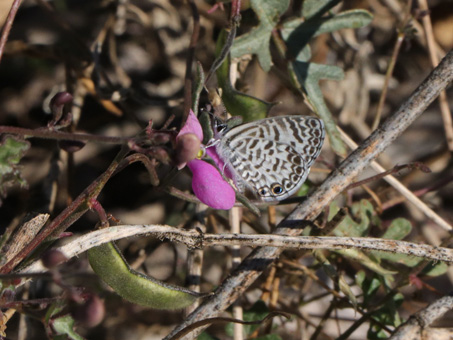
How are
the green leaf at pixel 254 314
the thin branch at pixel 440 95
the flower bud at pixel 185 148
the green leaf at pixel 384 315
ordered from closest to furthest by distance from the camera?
the flower bud at pixel 185 148 → the green leaf at pixel 384 315 → the green leaf at pixel 254 314 → the thin branch at pixel 440 95

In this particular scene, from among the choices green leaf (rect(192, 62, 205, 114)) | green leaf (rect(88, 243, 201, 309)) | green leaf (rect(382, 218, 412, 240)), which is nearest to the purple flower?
green leaf (rect(192, 62, 205, 114))

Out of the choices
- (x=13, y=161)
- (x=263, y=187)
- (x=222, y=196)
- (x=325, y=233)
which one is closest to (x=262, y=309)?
(x=325, y=233)

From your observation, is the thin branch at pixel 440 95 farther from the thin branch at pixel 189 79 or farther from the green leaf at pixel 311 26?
the thin branch at pixel 189 79

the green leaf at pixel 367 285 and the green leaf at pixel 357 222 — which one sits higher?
the green leaf at pixel 357 222

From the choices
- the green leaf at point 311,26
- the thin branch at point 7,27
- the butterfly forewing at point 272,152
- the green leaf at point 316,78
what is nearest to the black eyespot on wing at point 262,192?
the butterfly forewing at point 272,152

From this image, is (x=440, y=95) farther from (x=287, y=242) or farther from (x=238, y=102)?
(x=287, y=242)

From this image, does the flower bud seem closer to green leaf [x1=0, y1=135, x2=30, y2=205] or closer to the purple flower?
the purple flower
